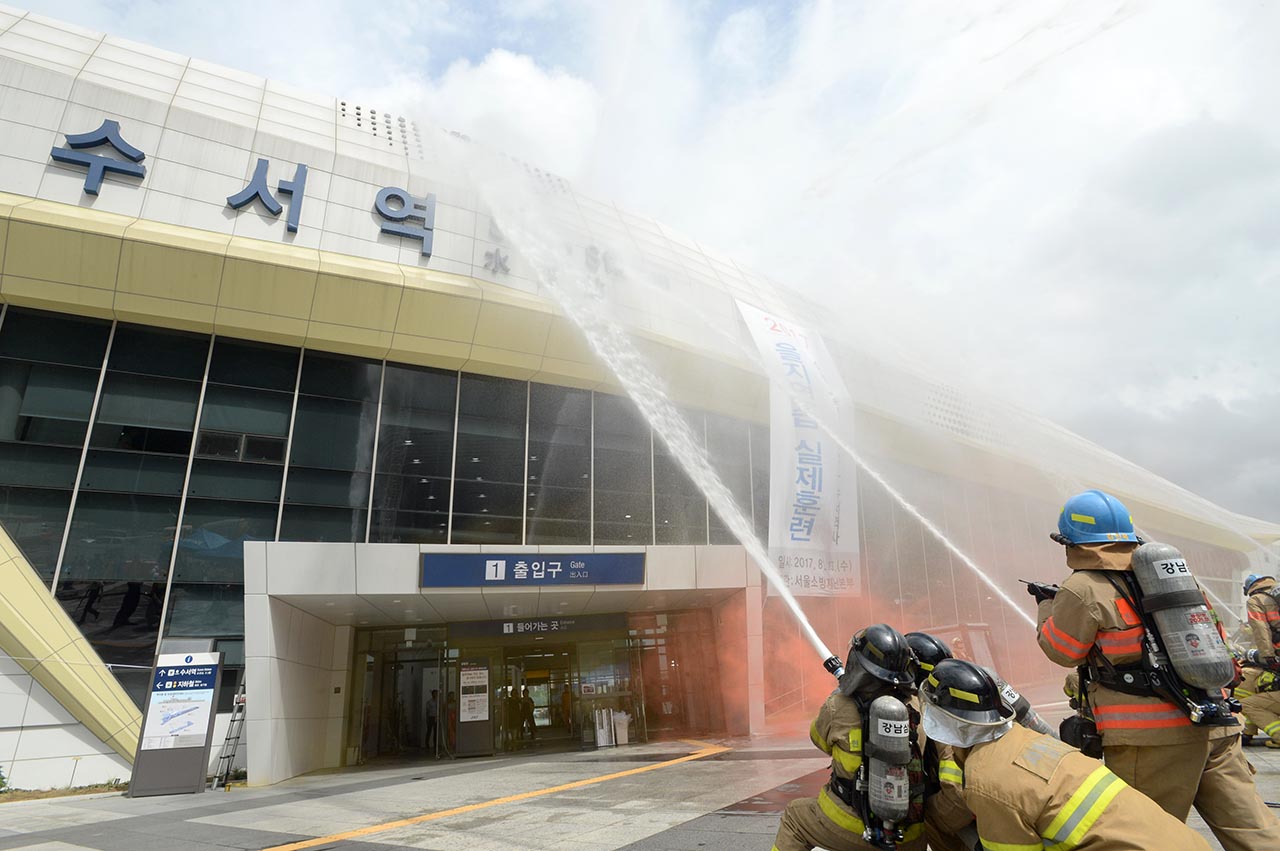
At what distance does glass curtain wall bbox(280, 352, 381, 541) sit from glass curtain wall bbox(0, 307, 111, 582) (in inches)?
152

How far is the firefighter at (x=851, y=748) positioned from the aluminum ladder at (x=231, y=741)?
12.2m

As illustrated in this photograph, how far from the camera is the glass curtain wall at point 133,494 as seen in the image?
1302 cm

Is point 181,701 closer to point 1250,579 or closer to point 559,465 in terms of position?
point 559,465

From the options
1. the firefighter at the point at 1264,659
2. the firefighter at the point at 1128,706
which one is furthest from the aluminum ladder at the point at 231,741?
the firefighter at the point at 1264,659

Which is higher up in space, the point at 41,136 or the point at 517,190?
the point at 517,190

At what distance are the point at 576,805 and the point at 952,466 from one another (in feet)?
67.0

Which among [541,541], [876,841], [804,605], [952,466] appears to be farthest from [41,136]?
[952,466]

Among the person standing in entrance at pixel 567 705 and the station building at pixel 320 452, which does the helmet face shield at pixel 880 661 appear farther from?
the person standing in entrance at pixel 567 705

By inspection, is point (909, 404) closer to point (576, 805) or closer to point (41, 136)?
point (576, 805)

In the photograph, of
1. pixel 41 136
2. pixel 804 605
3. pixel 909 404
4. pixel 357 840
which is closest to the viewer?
pixel 357 840

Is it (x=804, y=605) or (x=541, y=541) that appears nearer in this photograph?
(x=541, y=541)

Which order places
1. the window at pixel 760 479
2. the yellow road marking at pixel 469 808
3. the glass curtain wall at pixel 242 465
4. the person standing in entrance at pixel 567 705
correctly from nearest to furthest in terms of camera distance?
the yellow road marking at pixel 469 808 → the glass curtain wall at pixel 242 465 → the person standing in entrance at pixel 567 705 → the window at pixel 760 479

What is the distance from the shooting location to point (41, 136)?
521 inches

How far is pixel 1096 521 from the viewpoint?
3.74m
